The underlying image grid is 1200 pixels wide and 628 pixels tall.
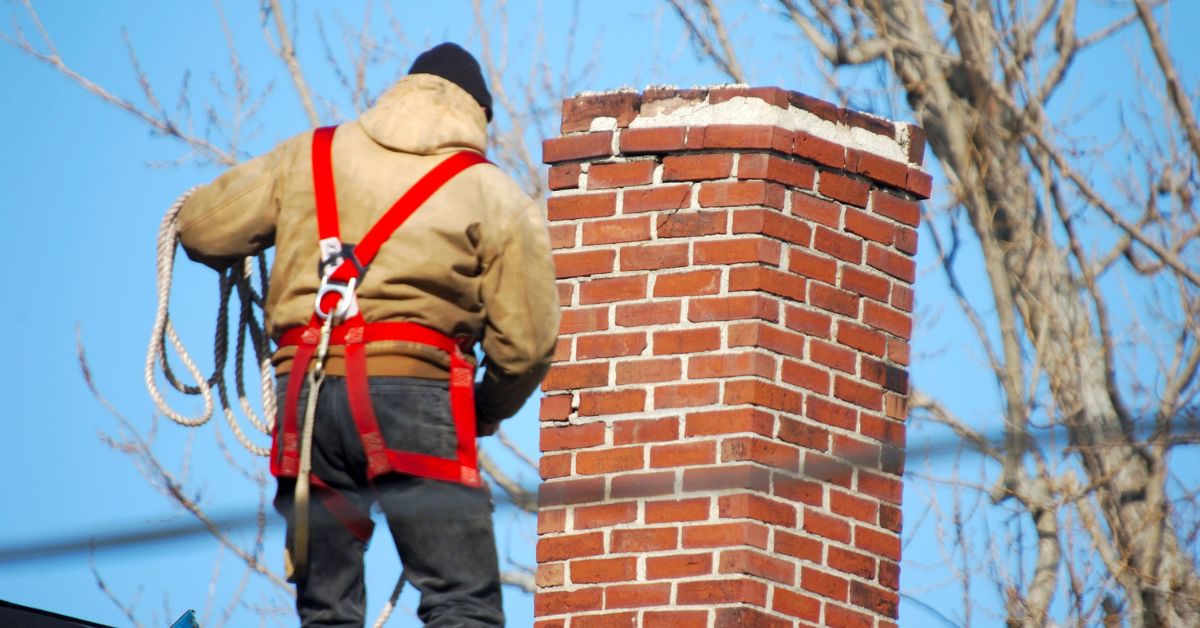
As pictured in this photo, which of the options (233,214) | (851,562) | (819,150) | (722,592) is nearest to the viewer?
(233,214)

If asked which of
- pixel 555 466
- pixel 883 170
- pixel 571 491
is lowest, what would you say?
pixel 571 491

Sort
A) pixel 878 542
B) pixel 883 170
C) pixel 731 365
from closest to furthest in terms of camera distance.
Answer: pixel 731 365, pixel 878 542, pixel 883 170

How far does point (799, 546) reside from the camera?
17.6ft

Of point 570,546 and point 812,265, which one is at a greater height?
point 812,265

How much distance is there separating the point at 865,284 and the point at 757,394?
2.11ft

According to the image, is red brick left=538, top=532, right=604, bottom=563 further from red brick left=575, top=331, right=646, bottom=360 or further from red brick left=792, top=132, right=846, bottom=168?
red brick left=792, top=132, right=846, bottom=168

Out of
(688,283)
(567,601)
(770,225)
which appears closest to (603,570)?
(567,601)

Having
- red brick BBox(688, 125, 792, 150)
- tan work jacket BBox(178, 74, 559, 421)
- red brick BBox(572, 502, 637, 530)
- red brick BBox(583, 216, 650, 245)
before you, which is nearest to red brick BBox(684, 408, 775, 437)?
red brick BBox(572, 502, 637, 530)

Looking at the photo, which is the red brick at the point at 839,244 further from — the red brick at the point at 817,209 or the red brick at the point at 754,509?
the red brick at the point at 754,509

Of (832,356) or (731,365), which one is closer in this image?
(731,365)

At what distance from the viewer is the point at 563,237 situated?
5797 millimetres

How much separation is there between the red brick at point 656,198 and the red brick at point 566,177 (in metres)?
0.18

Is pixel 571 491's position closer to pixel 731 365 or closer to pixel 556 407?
pixel 556 407

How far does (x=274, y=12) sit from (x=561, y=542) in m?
10.6
